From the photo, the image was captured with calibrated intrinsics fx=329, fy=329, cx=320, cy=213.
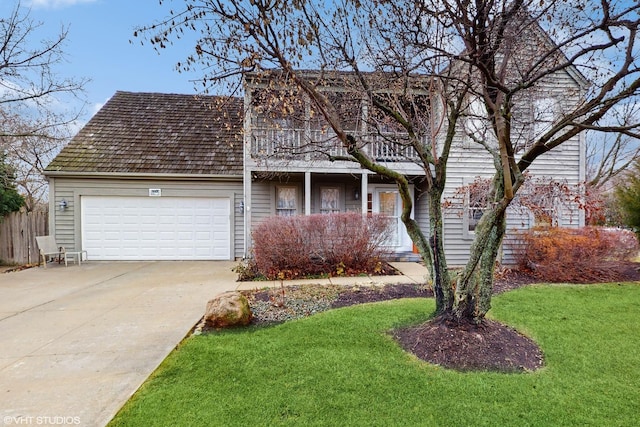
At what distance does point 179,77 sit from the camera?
3.87m

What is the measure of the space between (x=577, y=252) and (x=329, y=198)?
690 centimetres

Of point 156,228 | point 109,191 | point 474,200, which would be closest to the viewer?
point 474,200

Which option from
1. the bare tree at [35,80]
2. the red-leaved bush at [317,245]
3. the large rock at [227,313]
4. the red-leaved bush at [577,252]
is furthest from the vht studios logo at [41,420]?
the bare tree at [35,80]

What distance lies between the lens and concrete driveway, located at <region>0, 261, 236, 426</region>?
8.94ft

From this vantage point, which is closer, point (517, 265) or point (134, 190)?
point (517, 265)

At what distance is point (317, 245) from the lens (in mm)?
7871

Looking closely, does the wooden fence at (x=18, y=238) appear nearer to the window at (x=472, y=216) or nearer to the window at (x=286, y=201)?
the window at (x=286, y=201)

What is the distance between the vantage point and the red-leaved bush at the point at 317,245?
25.3 ft

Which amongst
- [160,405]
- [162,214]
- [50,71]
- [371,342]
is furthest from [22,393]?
[50,71]

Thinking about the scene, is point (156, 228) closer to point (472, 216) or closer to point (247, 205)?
point (247, 205)

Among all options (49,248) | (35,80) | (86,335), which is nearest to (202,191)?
(49,248)

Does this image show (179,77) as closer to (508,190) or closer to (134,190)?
(508,190)

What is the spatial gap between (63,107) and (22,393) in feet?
35.2

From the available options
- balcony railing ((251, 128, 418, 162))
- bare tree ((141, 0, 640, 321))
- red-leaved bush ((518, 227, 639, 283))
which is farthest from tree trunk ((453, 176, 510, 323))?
red-leaved bush ((518, 227, 639, 283))
